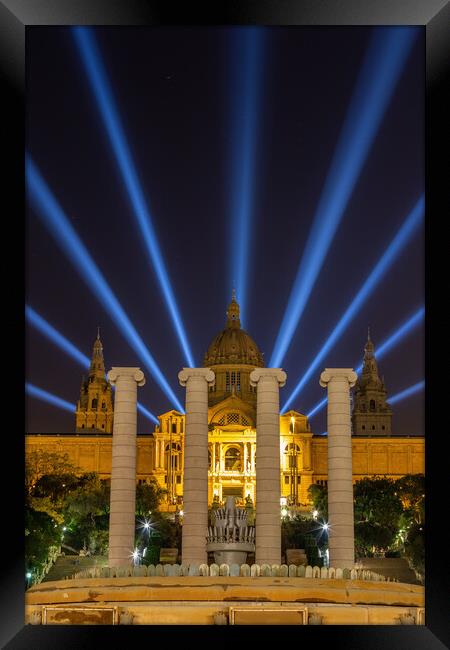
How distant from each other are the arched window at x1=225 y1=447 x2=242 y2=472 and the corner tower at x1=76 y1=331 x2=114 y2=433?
21.5 metres

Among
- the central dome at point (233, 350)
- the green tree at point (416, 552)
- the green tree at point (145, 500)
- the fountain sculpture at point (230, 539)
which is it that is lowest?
the green tree at point (416, 552)

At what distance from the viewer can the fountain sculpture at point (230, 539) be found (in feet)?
178

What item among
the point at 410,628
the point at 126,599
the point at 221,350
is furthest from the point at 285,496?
the point at 410,628

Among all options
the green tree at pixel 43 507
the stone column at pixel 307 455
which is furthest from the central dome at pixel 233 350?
the green tree at pixel 43 507

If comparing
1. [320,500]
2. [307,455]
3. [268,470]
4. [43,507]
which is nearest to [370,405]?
[307,455]

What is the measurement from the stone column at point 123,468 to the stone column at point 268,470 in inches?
255

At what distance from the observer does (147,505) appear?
99250 millimetres

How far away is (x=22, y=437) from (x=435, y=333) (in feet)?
29.1

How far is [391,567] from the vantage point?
253ft

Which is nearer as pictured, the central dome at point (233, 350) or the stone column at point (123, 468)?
the stone column at point (123, 468)

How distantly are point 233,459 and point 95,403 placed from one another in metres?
27.7

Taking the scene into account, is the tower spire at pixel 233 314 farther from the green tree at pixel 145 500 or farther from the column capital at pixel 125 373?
the column capital at pixel 125 373

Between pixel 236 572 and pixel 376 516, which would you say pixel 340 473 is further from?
pixel 376 516

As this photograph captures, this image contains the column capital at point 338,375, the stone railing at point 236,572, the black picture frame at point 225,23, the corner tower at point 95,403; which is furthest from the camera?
the corner tower at point 95,403
